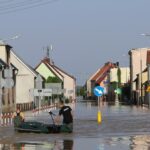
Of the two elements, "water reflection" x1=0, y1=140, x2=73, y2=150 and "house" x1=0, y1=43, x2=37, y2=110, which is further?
"house" x1=0, y1=43, x2=37, y2=110

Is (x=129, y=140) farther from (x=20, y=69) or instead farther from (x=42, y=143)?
(x=20, y=69)

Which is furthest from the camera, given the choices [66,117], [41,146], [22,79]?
[22,79]

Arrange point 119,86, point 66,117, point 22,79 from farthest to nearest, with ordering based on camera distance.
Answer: point 119,86 → point 22,79 → point 66,117

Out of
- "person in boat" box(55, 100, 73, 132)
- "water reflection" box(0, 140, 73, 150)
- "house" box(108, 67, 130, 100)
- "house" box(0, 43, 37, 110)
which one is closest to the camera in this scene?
"water reflection" box(0, 140, 73, 150)

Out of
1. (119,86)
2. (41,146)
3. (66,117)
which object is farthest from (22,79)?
(119,86)

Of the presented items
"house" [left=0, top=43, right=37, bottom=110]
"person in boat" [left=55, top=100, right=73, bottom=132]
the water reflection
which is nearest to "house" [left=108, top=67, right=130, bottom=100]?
"house" [left=0, top=43, right=37, bottom=110]

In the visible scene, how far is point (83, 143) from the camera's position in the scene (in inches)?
1022

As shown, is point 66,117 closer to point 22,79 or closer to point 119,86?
point 22,79

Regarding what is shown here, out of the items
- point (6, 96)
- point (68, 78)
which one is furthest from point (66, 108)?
point (68, 78)

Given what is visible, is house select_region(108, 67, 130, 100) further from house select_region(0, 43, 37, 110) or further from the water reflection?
the water reflection

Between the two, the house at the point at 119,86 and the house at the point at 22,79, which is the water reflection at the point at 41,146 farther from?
the house at the point at 119,86

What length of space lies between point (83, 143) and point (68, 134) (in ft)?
19.1

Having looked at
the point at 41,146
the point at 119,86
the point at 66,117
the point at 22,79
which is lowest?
the point at 41,146

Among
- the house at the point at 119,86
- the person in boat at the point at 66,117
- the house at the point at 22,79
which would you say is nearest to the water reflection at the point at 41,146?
the person in boat at the point at 66,117
